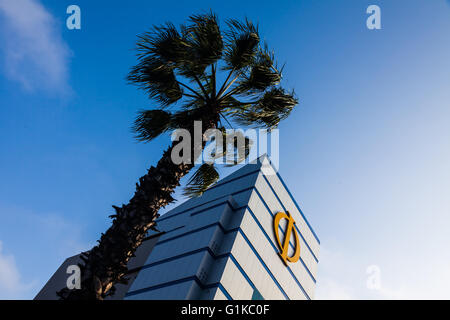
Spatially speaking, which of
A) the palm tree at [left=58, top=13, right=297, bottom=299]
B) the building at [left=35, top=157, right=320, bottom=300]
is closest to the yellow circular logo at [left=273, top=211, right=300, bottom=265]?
the building at [left=35, top=157, right=320, bottom=300]

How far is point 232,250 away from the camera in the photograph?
57.8 ft

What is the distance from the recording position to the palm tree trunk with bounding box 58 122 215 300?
4.87 meters

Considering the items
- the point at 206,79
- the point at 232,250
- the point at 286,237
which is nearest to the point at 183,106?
the point at 206,79

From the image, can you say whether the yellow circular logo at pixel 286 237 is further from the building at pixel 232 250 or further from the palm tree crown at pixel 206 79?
the palm tree crown at pixel 206 79

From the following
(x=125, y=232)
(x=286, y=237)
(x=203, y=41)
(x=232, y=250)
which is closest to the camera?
(x=125, y=232)

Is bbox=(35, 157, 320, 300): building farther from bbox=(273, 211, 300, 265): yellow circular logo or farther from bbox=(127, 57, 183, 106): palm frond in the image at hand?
bbox=(127, 57, 183, 106): palm frond

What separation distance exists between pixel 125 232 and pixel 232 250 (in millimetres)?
13049

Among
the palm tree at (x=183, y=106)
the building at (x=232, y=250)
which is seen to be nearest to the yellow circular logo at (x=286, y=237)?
the building at (x=232, y=250)

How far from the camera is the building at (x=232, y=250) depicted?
16812 millimetres

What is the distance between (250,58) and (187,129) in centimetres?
223

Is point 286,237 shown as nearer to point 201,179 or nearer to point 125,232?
point 201,179
